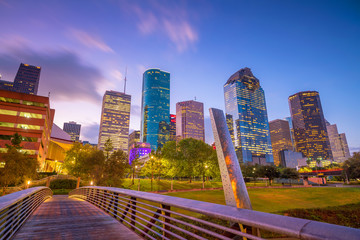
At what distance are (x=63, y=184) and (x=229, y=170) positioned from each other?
4972cm

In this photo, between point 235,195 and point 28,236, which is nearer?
point 28,236

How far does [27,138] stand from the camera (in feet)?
187

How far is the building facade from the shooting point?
55.1 meters

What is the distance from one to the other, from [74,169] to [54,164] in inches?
2468

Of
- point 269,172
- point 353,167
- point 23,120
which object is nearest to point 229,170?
point 23,120

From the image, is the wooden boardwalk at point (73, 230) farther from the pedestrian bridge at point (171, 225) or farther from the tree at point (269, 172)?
the tree at point (269, 172)

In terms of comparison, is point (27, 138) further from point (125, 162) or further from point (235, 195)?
point (235, 195)

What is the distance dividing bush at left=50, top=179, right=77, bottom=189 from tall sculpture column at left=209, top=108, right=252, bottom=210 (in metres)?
48.8

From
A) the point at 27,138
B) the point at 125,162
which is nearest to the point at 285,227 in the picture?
the point at 125,162

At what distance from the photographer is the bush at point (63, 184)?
44.5m

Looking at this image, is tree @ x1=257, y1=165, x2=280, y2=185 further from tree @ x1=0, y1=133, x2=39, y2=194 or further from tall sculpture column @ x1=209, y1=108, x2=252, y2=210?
tall sculpture column @ x1=209, y1=108, x2=252, y2=210

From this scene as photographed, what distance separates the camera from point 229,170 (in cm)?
745

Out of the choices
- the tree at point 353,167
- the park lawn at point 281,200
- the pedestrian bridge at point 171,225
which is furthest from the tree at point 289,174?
the pedestrian bridge at point 171,225

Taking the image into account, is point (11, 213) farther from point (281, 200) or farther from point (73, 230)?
point (281, 200)
